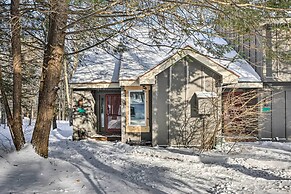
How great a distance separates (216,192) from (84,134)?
8157 mm

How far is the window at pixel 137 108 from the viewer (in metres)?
11.0

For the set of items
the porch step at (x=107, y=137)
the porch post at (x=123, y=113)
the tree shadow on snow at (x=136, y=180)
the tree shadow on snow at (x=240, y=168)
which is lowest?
the tree shadow on snow at (x=240, y=168)

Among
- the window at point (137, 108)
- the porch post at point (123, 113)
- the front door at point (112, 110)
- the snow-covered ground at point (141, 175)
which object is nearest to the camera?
the snow-covered ground at point (141, 175)

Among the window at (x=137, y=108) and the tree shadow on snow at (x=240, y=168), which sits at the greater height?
the window at (x=137, y=108)

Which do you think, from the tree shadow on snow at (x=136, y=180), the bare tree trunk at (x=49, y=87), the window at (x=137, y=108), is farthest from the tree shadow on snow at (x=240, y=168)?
the bare tree trunk at (x=49, y=87)

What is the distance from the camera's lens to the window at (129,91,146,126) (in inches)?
435

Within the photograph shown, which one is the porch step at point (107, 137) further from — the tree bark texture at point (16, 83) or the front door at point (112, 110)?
the tree bark texture at point (16, 83)

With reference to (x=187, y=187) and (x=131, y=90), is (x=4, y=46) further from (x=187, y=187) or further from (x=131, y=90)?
(x=187, y=187)

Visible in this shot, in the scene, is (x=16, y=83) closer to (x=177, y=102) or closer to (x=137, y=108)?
(x=137, y=108)

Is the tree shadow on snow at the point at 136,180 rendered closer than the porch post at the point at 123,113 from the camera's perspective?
Yes

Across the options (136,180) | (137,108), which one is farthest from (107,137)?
(136,180)

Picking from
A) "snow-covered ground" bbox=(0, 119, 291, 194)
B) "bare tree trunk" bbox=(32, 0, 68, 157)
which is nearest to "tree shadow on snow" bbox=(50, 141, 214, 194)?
Answer: "snow-covered ground" bbox=(0, 119, 291, 194)

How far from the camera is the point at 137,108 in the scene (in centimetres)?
1108

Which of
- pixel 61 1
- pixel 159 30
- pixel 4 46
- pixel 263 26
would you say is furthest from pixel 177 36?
pixel 4 46
